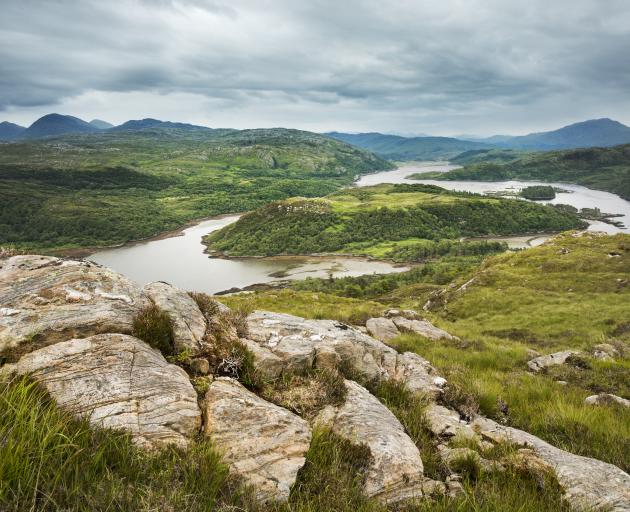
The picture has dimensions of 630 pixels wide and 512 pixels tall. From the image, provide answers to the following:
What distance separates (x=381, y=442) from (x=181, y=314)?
465 cm

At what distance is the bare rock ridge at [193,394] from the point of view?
470cm

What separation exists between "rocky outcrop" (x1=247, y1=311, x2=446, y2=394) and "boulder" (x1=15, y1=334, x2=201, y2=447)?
2.44m

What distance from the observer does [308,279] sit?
106 meters

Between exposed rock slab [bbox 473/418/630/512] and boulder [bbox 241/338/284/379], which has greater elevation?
boulder [bbox 241/338/284/379]

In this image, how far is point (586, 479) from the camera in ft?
17.0

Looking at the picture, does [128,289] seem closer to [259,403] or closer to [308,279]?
[259,403]

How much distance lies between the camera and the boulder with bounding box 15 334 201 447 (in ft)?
14.9

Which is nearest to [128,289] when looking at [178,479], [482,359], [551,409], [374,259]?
[178,479]

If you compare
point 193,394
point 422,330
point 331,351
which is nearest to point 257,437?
point 193,394

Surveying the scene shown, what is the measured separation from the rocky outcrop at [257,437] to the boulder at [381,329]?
1234cm

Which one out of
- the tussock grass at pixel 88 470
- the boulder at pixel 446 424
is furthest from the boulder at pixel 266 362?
the boulder at pixel 446 424

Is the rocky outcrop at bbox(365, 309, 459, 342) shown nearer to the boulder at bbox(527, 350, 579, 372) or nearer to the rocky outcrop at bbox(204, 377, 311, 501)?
the boulder at bbox(527, 350, 579, 372)

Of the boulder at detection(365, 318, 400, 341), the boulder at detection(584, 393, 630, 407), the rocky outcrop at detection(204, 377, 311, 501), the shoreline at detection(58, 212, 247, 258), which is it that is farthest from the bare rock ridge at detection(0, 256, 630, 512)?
the shoreline at detection(58, 212, 247, 258)

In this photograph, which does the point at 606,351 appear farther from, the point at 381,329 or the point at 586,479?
the point at 586,479
